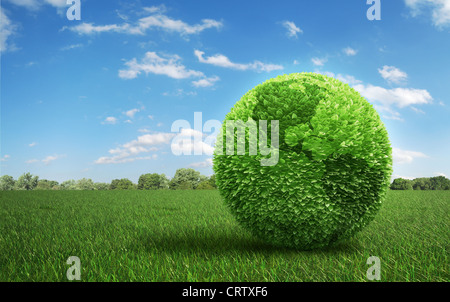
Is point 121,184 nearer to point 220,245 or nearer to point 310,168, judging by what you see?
point 220,245

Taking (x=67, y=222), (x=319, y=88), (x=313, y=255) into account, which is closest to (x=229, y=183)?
(x=313, y=255)

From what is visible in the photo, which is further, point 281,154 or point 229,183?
point 229,183

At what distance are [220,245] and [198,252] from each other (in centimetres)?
63

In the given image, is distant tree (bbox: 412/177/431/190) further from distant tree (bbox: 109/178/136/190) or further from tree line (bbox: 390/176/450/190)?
distant tree (bbox: 109/178/136/190)

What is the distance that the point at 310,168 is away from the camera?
5152 mm

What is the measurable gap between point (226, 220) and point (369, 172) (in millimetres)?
4521

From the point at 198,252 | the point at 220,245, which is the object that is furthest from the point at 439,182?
the point at 198,252

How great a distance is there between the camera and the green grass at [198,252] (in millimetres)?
4592

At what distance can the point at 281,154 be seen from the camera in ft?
17.0

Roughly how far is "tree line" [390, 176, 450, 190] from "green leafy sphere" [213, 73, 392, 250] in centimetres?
2295

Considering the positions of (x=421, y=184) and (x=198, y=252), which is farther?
(x=421, y=184)
